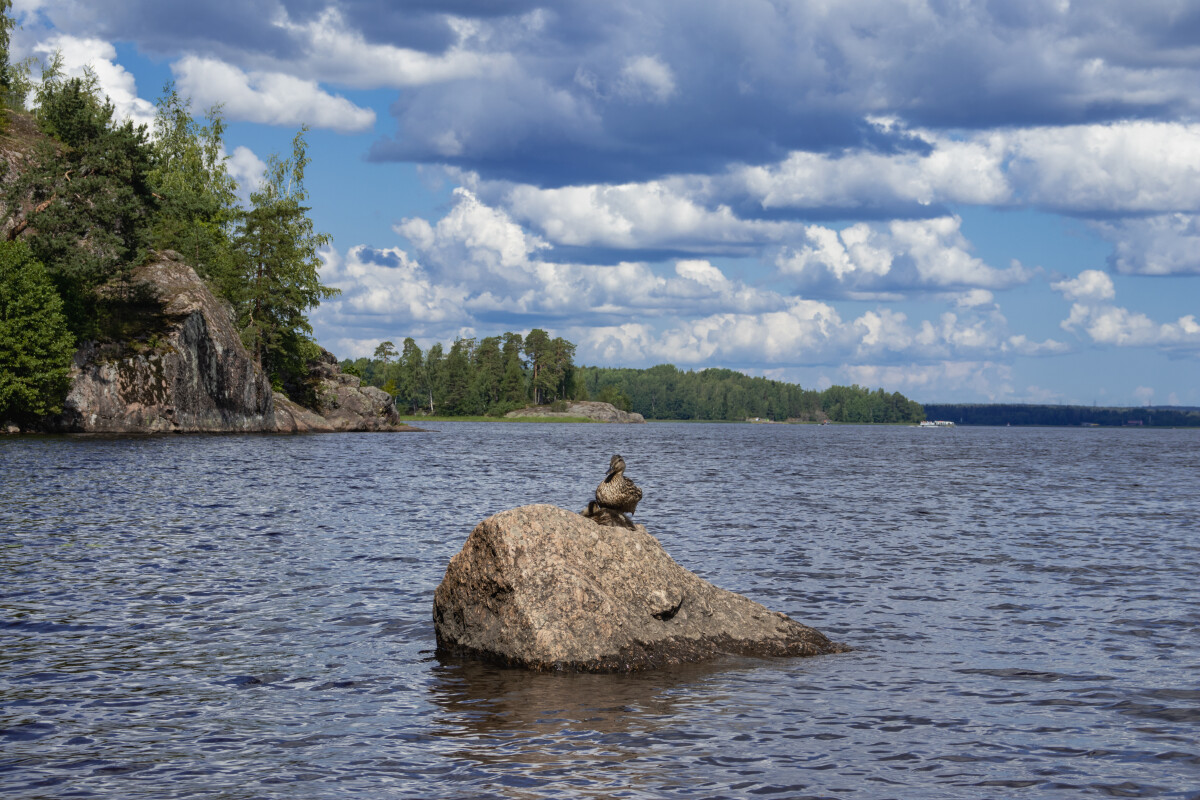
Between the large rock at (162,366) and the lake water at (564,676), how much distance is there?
137 feet

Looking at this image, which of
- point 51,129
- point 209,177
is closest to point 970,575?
point 51,129

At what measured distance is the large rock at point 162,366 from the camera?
67188 millimetres

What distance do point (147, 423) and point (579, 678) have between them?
6740 centimetres

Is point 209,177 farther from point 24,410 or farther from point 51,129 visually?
point 24,410

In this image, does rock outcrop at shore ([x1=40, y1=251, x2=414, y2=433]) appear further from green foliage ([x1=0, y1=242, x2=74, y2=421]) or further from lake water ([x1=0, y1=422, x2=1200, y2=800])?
lake water ([x1=0, y1=422, x2=1200, y2=800])

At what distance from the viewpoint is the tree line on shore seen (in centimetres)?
6138

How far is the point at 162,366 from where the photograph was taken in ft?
231

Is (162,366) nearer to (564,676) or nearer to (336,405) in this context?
(336,405)

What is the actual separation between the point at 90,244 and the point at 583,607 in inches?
2667

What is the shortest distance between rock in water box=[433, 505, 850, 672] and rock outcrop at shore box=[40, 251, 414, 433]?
207 ft

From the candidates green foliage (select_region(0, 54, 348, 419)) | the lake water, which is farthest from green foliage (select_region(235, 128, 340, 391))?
the lake water

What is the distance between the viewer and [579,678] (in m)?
12.2

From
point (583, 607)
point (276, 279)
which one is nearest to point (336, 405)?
point (276, 279)


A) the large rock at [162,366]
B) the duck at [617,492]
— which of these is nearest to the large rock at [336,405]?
the large rock at [162,366]
